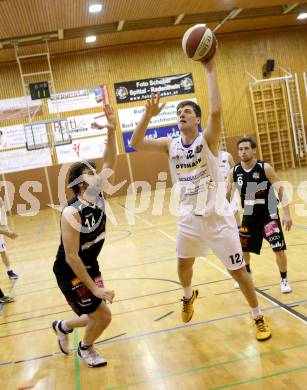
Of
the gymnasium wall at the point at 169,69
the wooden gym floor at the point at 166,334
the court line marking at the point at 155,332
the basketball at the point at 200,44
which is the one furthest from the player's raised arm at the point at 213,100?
the gymnasium wall at the point at 169,69

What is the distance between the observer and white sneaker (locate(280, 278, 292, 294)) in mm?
5062

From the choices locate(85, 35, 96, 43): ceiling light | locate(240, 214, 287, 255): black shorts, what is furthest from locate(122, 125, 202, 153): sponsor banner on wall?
locate(240, 214, 287, 255): black shorts

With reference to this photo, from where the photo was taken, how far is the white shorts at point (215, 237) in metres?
3.91

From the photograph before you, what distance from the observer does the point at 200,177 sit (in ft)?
12.9

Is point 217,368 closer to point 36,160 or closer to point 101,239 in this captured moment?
point 101,239

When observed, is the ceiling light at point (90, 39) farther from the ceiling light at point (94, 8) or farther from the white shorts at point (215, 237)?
the white shorts at point (215, 237)

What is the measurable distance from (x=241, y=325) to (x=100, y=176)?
75.9 inches

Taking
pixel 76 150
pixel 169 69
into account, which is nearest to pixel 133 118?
pixel 169 69

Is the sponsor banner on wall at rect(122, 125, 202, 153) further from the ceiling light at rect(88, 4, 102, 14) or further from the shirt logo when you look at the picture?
the shirt logo

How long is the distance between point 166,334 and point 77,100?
16809 mm

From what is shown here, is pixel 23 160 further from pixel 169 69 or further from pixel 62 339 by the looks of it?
pixel 62 339

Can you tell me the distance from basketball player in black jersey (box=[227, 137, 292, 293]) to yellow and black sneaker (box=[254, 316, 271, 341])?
1.15 meters

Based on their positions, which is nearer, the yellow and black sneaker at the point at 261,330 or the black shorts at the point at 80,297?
the black shorts at the point at 80,297

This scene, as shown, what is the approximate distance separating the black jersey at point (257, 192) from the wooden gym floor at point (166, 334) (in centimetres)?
92
